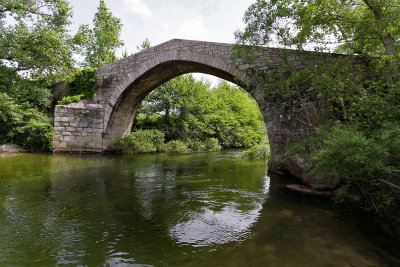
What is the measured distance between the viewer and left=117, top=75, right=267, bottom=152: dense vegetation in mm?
15195

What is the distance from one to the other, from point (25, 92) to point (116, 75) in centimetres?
513

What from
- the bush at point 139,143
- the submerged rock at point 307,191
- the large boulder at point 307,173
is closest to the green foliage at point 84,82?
the bush at point 139,143

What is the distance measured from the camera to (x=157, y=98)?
51.6 ft

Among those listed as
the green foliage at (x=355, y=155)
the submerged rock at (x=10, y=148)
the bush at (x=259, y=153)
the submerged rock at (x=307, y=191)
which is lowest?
the submerged rock at (x=307, y=191)

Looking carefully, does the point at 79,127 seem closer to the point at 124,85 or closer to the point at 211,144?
the point at 124,85

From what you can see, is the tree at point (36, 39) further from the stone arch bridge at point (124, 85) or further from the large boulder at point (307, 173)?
the large boulder at point (307, 173)

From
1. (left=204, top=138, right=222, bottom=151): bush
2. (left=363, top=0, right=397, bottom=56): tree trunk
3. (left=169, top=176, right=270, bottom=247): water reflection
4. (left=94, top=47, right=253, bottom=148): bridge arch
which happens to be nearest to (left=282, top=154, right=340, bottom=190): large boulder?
(left=169, top=176, right=270, bottom=247): water reflection

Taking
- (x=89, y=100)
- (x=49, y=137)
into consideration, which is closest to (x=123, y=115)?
(x=89, y=100)

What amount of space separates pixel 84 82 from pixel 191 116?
6510mm

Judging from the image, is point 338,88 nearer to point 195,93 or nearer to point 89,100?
point 89,100

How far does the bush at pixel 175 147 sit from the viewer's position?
13.7 metres

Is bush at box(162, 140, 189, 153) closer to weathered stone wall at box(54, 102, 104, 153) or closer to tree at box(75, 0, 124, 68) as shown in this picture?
weathered stone wall at box(54, 102, 104, 153)

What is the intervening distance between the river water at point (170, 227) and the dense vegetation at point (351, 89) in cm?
85

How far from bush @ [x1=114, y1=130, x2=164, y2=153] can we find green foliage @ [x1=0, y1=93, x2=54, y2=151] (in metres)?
3.22
